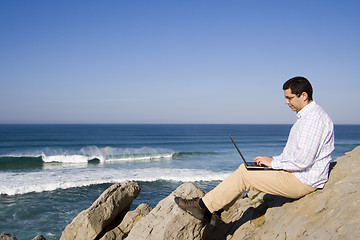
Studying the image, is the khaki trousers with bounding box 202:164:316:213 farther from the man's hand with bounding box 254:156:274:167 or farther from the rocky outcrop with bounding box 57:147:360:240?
the rocky outcrop with bounding box 57:147:360:240

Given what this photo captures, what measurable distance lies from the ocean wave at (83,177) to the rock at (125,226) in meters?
10.1

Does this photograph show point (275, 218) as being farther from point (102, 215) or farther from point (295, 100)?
point (102, 215)

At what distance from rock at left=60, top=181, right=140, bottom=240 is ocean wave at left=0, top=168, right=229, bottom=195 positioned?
9.62m

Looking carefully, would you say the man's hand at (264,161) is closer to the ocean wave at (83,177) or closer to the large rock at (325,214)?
the large rock at (325,214)

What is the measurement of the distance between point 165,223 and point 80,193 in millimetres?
11323

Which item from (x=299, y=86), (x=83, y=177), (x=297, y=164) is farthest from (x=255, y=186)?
(x=83, y=177)

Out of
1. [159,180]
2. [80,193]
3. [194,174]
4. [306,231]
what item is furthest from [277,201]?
[194,174]

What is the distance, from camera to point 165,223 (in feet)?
15.0

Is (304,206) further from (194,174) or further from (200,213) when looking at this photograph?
Answer: (194,174)

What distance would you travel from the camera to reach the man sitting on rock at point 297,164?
345 cm

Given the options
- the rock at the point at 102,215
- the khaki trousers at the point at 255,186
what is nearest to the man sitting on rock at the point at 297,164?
the khaki trousers at the point at 255,186

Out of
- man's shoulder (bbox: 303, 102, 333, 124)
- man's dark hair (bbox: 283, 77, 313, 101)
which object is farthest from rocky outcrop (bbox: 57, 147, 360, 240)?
man's dark hair (bbox: 283, 77, 313, 101)

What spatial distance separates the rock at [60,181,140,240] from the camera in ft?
20.8

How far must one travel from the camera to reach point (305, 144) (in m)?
3.42
